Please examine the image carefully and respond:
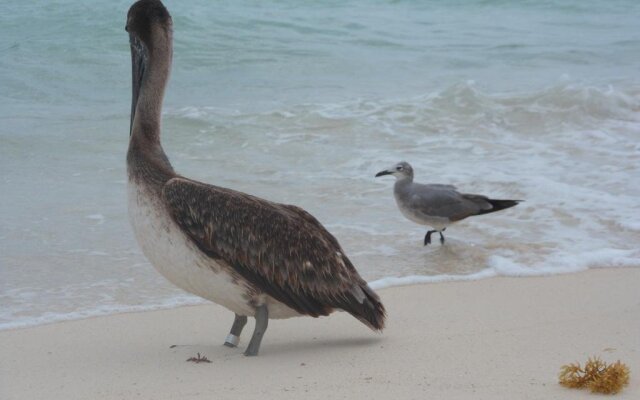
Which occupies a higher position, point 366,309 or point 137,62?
point 137,62

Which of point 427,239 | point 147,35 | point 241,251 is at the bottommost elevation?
point 427,239

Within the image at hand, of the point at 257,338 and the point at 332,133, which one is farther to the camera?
the point at 332,133

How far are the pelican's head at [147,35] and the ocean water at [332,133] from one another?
1.44 m

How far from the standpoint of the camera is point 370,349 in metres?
4.86

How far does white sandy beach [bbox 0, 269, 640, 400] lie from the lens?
422cm

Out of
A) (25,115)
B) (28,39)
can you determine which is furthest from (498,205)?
(28,39)

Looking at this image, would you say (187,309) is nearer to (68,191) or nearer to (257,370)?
(257,370)

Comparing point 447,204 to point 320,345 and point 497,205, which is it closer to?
point 497,205

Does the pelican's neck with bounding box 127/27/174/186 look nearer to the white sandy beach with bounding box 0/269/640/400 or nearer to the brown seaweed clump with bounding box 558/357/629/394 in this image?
the white sandy beach with bounding box 0/269/640/400

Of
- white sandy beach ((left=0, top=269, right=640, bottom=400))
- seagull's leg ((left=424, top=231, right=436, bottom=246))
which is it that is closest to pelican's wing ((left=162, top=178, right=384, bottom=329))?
white sandy beach ((left=0, top=269, right=640, bottom=400))

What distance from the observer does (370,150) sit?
1089cm

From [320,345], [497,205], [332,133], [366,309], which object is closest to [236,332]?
[320,345]

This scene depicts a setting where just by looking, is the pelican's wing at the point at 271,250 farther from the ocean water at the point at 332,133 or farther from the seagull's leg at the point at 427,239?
the seagull's leg at the point at 427,239

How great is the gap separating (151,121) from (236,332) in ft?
3.78
